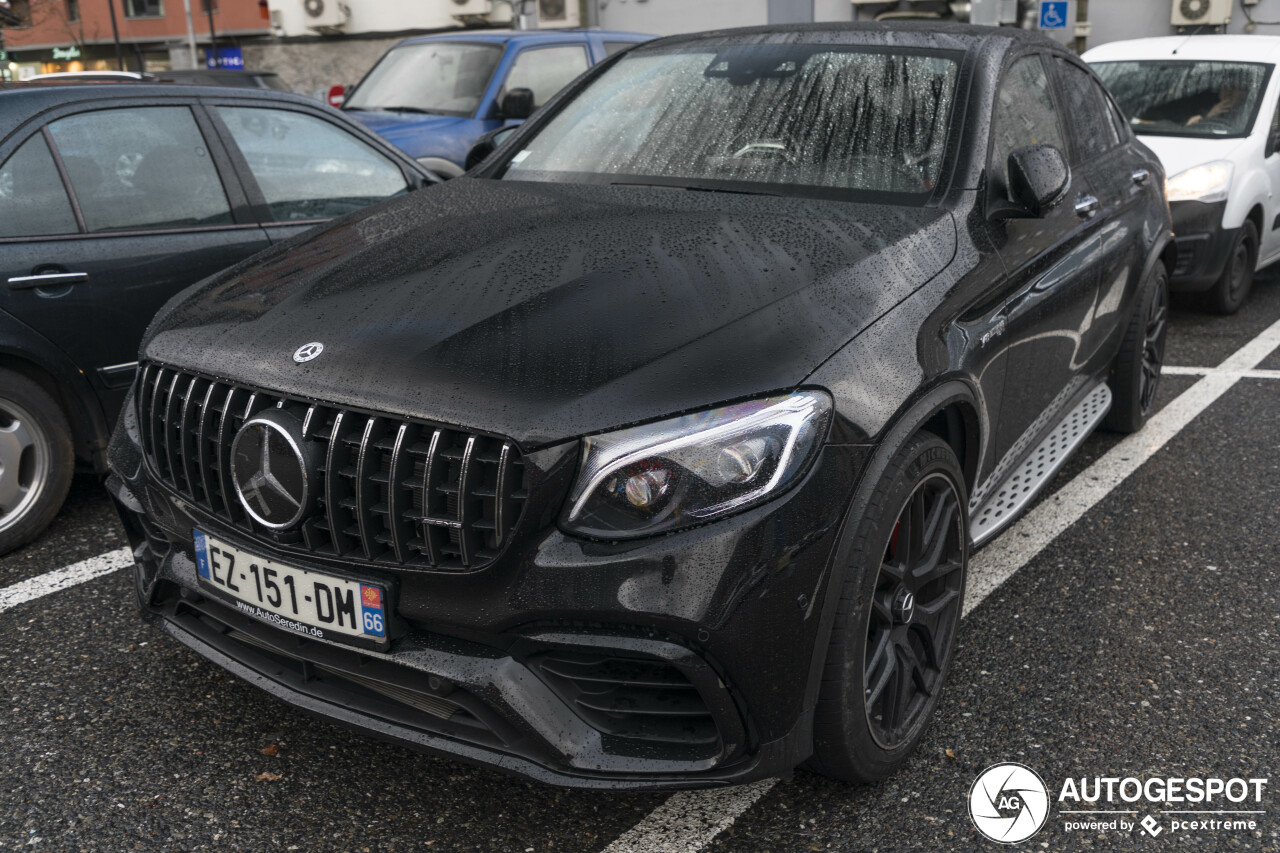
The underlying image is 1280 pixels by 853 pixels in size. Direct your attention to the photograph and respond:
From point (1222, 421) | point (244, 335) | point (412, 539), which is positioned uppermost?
point (244, 335)

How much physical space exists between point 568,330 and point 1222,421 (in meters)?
3.98

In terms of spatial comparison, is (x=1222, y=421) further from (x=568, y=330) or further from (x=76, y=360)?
(x=76, y=360)

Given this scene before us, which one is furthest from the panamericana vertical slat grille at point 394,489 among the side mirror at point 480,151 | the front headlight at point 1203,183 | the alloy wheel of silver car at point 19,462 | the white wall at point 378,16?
the white wall at point 378,16

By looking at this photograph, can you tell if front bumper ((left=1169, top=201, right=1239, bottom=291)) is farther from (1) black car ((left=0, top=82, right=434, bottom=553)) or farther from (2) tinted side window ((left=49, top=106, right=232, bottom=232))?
(2) tinted side window ((left=49, top=106, right=232, bottom=232))

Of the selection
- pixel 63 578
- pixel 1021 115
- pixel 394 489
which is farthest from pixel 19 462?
pixel 1021 115

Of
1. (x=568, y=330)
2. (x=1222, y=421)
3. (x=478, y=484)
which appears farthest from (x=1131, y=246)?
(x=478, y=484)

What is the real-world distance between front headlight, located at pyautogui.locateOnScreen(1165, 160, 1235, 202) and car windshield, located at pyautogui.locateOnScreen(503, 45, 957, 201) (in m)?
4.25

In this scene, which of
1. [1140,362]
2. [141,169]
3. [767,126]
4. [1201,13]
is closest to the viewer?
[767,126]

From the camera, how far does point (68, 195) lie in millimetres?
3975

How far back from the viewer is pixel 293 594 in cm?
234

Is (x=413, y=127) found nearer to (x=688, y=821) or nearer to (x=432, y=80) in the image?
(x=432, y=80)

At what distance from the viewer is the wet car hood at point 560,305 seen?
221 cm

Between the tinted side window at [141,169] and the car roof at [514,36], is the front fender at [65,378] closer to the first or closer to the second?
the tinted side window at [141,169]

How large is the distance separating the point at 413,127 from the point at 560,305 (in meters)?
6.50
